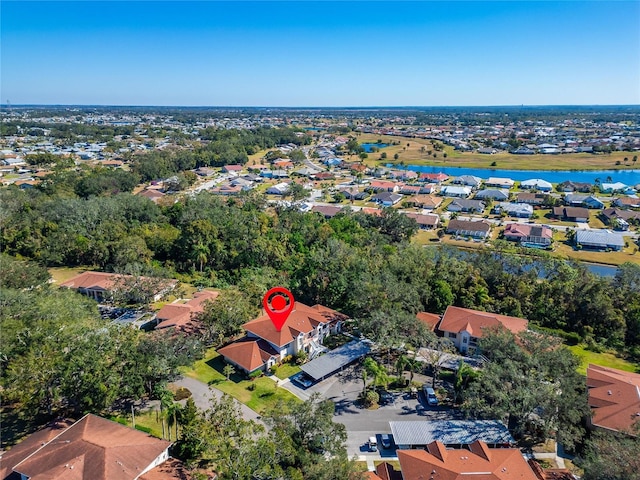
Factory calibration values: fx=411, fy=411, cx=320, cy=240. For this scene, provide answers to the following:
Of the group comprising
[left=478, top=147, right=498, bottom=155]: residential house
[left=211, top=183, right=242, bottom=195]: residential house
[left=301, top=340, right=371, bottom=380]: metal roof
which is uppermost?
[left=478, top=147, right=498, bottom=155]: residential house

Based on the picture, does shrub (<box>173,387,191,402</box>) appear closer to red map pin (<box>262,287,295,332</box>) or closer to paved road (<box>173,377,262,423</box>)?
paved road (<box>173,377,262,423</box>)

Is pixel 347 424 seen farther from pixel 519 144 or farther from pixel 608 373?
pixel 519 144

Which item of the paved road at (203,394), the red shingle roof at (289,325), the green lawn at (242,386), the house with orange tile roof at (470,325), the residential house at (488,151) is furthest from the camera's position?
the residential house at (488,151)

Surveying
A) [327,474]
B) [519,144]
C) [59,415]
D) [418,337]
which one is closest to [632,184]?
[519,144]

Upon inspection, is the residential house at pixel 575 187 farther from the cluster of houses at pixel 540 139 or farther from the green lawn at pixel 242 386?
the green lawn at pixel 242 386

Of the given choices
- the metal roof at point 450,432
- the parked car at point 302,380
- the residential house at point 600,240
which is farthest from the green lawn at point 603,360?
the residential house at point 600,240

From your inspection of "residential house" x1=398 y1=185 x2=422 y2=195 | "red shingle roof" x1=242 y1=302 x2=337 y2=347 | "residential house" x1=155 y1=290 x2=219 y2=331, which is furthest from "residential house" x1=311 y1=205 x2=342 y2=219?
"red shingle roof" x1=242 y1=302 x2=337 y2=347

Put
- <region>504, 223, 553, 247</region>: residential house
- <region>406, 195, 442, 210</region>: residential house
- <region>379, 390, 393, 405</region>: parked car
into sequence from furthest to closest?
<region>406, 195, 442, 210</region>: residential house < <region>504, 223, 553, 247</region>: residential house < <region>379, 390, 393, 405</region>: parked car

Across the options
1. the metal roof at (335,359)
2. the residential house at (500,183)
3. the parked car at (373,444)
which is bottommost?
the parked car at (373,444)
